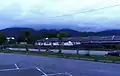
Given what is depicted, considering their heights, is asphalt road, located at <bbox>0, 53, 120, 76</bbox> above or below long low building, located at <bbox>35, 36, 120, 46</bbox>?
below

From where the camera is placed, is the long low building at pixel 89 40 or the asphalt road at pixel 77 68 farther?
the long low building at pixel 89 40

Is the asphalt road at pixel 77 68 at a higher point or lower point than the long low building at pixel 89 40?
lower

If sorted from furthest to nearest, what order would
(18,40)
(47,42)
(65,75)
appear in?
(18,40) < (47,42) < (65,75)

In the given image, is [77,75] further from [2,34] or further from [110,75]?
[2,34]

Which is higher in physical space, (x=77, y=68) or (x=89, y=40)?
(x=89, y=40)

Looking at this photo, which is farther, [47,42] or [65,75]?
[47,42]

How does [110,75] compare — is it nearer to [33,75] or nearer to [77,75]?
[77,75]

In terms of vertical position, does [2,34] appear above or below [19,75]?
above

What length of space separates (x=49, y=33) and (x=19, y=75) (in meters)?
148

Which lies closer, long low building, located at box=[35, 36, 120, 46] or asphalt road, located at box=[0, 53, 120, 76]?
asphalt road, located at box=[0, 53, 120, 76]

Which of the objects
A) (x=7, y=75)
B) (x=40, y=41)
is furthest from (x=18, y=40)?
(x=7, y=75)

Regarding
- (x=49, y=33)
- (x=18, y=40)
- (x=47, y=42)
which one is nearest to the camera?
(x=47, y=42)

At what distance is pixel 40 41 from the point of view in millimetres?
141375

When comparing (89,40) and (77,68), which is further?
(89,40)
